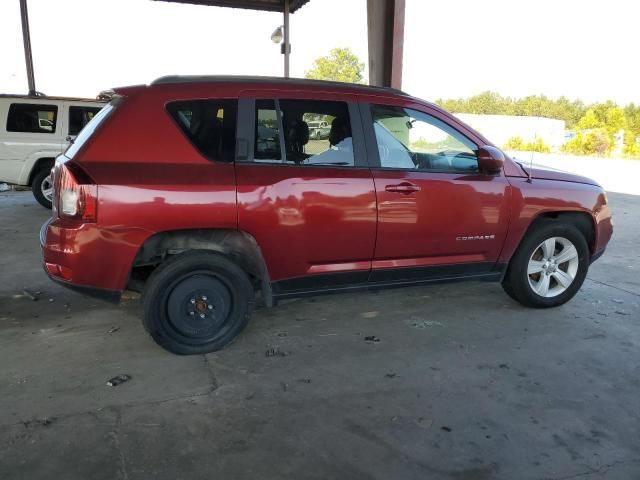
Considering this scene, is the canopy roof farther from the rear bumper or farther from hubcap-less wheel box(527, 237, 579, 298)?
the rear bumper

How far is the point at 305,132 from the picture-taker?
3.61 m

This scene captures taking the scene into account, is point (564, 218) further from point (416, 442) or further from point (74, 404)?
point (74, 404)

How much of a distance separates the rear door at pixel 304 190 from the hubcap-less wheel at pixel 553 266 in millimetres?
1685

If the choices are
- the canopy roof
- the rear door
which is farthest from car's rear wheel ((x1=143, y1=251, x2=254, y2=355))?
the canopy roof

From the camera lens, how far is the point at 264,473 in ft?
7.62

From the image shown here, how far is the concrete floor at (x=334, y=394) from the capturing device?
2410 millimetres

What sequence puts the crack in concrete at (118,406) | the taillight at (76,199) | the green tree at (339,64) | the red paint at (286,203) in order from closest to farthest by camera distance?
1. the crack in concrete at (118,406)
2. the taillight at (76,199)
3. the red paint at (286,203)
4. the green tree at (339,64)

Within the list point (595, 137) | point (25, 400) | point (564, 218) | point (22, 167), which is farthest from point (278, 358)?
point (595, 137)

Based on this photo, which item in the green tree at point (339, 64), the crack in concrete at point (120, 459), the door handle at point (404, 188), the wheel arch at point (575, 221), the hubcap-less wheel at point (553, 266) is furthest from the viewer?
the green tree at point (339, 64)

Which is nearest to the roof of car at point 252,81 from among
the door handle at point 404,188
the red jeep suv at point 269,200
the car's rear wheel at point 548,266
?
the red jeep suv at point 269,200

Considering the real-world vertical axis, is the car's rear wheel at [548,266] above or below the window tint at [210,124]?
below

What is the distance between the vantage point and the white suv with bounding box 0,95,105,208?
867cm

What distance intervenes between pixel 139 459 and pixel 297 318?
1.99m

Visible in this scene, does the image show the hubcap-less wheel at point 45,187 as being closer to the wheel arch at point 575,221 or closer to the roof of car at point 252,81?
the roof of car at point 252,81
